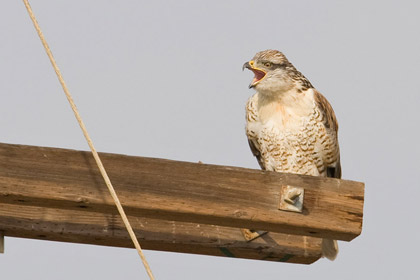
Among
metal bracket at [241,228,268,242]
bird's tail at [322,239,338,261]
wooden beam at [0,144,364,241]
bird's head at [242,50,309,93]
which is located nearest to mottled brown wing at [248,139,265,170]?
bird's head at [242,50,309,93]

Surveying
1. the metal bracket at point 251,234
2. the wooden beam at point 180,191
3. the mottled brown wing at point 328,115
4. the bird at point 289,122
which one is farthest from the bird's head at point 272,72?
the wooden beam at point 180,191

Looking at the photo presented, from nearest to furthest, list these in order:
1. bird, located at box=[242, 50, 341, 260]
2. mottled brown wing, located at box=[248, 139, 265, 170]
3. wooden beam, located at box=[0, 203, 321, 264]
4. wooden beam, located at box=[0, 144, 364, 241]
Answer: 1. wooden beam, located at box=[0, 144, 364, 241]
2. wooden beam, located at box=[0, 203, 321, 264]
3. bird, located at box=[242, 50, 341, 260]
4. mottled brown wing, located at box=[248, 139, 265, 170]

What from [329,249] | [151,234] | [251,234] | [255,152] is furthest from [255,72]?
[151,234]

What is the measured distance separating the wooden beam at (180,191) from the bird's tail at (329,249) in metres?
1.04

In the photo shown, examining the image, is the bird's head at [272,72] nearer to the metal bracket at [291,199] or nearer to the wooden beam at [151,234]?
the wooden beam at [151,234]

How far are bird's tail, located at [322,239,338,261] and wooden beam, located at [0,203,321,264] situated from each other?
50 millimetres

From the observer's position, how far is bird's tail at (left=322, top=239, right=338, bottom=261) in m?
5.78

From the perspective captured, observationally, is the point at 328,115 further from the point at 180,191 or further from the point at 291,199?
Answer: the point at 180,191

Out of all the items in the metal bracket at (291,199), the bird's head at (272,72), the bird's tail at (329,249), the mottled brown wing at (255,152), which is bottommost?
the metal bracket at (291,199)

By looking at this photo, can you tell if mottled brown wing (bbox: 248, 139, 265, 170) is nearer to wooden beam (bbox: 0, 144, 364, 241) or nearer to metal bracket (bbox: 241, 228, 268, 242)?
metal bracket (bbox: 241, 228, 268, 242)

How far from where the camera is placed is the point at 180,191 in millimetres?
4598

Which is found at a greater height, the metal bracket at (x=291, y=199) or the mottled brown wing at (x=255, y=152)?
the mottled brown wing at (x=255, y=152)

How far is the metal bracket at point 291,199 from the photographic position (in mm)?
4664

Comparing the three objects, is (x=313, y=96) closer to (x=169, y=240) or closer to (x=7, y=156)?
A: (x=169, y=240)
